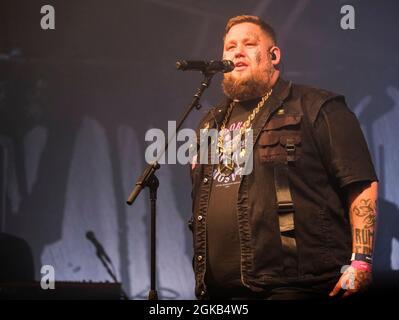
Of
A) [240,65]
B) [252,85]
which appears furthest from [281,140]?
[240,65]

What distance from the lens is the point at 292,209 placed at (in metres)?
2.48

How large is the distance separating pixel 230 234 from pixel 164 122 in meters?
2.13

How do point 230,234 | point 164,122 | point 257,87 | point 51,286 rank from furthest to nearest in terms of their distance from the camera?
point 164,122
point 51,286
point 257,87
point 230,234

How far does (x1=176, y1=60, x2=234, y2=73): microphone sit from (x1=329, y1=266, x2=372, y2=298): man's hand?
3.62 feet

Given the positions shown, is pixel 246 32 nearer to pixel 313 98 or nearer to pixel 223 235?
pixel 313 98

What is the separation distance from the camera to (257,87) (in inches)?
115

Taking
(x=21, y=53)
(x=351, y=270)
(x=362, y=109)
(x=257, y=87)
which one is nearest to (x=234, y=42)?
(x=257, y=87)

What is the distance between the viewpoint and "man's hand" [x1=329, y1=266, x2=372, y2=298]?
7.50ft

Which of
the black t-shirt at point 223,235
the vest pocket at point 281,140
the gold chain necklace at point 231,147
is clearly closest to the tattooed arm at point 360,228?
the vest pocket at point 281,140

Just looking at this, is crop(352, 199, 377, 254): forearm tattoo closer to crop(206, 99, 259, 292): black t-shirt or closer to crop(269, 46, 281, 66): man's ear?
crop(206, 99, 259, 292): black t-shirt

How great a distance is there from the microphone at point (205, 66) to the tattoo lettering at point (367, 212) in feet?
2.98

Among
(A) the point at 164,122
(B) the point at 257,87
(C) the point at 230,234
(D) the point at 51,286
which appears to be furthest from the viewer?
(A) the point at 164,122

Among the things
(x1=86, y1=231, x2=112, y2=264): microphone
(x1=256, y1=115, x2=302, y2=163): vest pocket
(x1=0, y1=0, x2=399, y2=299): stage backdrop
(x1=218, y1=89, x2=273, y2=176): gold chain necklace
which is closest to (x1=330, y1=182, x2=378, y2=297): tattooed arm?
(x1=256, y1=115, x2=302, y2=163): vest pocket
